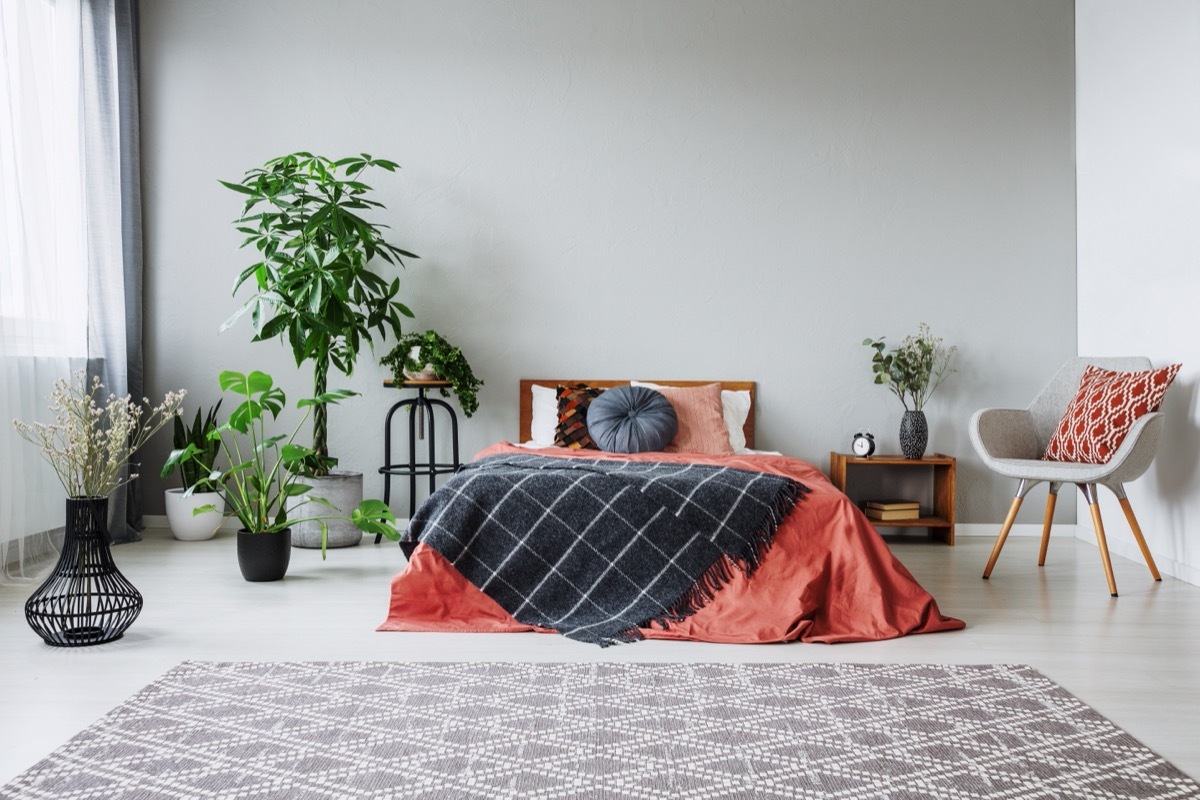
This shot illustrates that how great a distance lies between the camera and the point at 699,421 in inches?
177

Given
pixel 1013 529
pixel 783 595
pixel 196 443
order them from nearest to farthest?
1. pixel 783 595
2. pixel 196 443
3. pixel 1013 529

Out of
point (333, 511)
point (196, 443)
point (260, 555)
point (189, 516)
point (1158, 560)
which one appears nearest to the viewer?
point (260, 555)

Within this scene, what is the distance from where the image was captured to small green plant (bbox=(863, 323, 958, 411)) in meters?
4.70

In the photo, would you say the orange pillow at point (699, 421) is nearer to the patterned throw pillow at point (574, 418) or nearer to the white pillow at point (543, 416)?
the patterned throw pillow at point (574, 418)

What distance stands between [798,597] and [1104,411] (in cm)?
179

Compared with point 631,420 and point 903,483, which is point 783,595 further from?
point 903,483

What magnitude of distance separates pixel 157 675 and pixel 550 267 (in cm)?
299

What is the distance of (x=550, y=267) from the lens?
492 centimetres

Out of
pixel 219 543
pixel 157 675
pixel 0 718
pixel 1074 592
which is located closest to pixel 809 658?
pixel 1074 592

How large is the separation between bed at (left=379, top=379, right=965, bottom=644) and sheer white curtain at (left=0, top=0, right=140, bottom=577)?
188 centimetres

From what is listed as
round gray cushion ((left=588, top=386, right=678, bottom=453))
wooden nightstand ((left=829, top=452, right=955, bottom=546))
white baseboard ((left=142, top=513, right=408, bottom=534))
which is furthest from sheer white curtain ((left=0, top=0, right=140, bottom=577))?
wooden nightstand ((left=829, top=452, right=955, bottom=546))

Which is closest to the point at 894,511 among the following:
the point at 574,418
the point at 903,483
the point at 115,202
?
the point at 903,483

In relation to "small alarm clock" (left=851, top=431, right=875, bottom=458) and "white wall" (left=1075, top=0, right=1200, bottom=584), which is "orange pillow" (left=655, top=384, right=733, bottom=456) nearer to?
"small alarm clock" (left=851, top=431, right=875, bottom=458)

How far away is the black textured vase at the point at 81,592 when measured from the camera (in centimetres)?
275
